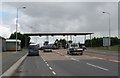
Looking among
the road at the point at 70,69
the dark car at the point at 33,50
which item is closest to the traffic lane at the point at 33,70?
the road at the point at 70,69

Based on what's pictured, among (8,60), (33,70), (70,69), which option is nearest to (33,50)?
(8,60)

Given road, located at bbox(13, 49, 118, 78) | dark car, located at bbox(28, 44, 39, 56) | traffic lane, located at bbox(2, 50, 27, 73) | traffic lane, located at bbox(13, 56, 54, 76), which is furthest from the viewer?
dark car, located at bbox(28, 44, 39, 56)

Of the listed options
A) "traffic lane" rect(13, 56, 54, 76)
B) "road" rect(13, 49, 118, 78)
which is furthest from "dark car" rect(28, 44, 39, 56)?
"traffic lane" rect(13, 56, 54, 76)

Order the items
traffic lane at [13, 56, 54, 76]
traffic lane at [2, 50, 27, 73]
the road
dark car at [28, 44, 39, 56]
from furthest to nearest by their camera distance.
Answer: dark car at [28, 44, 39, 56] < traffic lane at [2, 50, 27, 73] < traffic lane at [13, 56, 54, 76] < the road

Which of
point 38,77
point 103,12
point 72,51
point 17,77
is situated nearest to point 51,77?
point 38,77

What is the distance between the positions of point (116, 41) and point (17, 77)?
575 feet

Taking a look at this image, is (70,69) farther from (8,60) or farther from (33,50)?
(33,50)

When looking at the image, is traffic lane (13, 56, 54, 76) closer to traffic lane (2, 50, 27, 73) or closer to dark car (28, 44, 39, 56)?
traffic lane (2, 50, 27, 73)

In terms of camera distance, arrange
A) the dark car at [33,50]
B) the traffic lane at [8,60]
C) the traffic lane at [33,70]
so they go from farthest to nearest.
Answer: the dark car at [33,50], the traffic lane at [8,60], the traffic lane at [33,70]

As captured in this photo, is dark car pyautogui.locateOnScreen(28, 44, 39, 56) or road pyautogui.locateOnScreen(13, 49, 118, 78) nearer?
road pyautogui.locateOnScreen(13, 49, 118, 78)

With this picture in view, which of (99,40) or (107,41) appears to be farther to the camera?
(99,40)

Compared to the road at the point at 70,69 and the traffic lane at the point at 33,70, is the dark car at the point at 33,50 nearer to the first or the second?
the road at the point at 70,69

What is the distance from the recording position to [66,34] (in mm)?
167125

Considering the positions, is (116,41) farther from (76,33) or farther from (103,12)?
(103,12)
